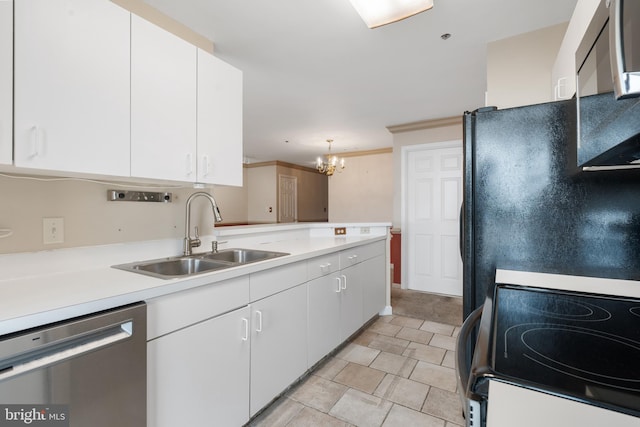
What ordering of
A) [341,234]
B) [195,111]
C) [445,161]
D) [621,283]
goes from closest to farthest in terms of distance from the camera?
[621,283] → [195,111] → [341,234] → [445,161]

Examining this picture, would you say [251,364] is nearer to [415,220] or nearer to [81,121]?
[81,121]

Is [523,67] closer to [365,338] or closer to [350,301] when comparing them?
[350,301]

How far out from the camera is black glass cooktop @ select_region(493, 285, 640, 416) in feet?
1.60

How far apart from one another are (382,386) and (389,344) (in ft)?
2.11

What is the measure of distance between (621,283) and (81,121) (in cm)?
210

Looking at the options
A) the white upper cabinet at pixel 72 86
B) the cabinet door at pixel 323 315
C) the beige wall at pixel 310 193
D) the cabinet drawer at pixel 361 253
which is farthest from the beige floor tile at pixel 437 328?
the beige wall at pixel 310 193

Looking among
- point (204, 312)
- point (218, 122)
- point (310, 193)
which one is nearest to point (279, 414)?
point (204, 312)

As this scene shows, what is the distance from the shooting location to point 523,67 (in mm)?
2148

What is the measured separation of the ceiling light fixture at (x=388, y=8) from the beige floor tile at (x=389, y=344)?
2399mm

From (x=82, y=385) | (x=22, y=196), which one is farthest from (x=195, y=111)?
(x=82, y=385)

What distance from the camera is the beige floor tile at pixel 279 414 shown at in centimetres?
159

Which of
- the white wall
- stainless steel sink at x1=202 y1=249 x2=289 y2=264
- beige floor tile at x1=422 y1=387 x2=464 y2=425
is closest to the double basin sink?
stainless steel sink at x1=202 y1=249 x2=289 y2=264

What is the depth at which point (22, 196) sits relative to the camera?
1.27 m

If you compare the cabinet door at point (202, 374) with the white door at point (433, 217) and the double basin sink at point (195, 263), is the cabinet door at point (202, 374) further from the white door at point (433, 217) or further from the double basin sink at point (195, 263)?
the white door at point (433, 217)
